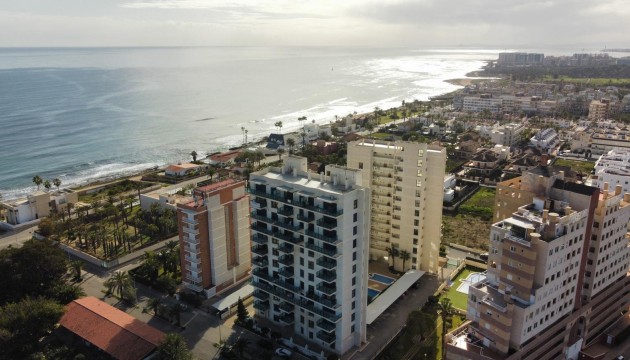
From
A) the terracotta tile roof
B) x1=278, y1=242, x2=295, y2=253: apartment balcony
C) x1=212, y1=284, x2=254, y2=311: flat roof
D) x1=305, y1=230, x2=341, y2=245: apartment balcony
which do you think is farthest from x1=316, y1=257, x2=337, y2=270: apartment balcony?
the terracotta tile roof

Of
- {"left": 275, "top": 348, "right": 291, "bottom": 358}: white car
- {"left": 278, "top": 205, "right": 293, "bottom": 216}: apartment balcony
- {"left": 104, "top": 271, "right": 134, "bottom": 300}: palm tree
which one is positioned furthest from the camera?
{"left": 104, "top": 271, "right": 134, "bottom": 300}: palm tree

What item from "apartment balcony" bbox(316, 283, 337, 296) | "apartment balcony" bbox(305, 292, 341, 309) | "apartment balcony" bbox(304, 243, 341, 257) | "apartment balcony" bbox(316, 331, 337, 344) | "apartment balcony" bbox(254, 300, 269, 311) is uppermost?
"apartment balcony" bbox(304, 243, 341, 257)

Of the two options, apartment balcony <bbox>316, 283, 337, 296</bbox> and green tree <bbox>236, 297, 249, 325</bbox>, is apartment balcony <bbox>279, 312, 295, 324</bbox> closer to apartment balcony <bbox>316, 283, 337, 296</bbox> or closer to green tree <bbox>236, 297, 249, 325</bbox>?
green tree <bbox>236, 297, 249, 325</bbox>

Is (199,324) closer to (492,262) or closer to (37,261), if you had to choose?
(37,261)

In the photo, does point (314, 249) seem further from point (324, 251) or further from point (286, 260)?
point (286, 260)

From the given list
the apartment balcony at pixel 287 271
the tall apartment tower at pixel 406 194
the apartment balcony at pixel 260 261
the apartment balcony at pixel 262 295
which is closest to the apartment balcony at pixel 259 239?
the apartment balcony at pixel 260 261

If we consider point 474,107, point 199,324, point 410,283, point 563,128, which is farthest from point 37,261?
point 474,107

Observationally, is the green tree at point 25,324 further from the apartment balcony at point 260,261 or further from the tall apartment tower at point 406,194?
the tall apartment tower at point 406,194
